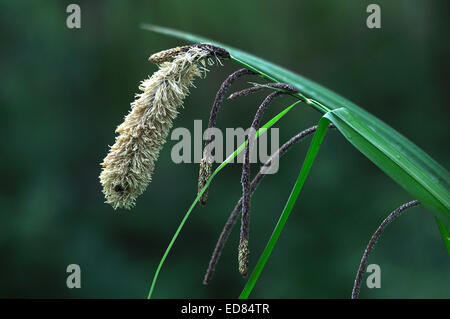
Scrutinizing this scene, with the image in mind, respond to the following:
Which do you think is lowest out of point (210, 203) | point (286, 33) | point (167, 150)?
point (210, 203)

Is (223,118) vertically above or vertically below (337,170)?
above

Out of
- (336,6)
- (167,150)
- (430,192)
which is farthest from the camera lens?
(336,6)

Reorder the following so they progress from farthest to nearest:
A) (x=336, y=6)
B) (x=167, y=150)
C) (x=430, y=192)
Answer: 1. (x=336, y=6)
2. (x=167, y=150)
3. (x=430, y=192)

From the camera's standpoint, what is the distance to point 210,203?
2.53 meters

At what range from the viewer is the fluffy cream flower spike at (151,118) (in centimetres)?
54

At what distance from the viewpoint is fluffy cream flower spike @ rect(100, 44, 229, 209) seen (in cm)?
54

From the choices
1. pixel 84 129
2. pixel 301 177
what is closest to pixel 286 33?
pixel 84 129

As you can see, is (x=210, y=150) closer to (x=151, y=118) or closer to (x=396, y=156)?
(x=151, y=118)

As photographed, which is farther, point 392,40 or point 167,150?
point 392,40

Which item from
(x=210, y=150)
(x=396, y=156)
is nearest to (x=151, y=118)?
(x=210, y=150)

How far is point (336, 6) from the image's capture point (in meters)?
2.76

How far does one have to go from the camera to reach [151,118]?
54 centimetres

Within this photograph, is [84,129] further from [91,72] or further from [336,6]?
[336,6]

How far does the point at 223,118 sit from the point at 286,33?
0.62 metres
